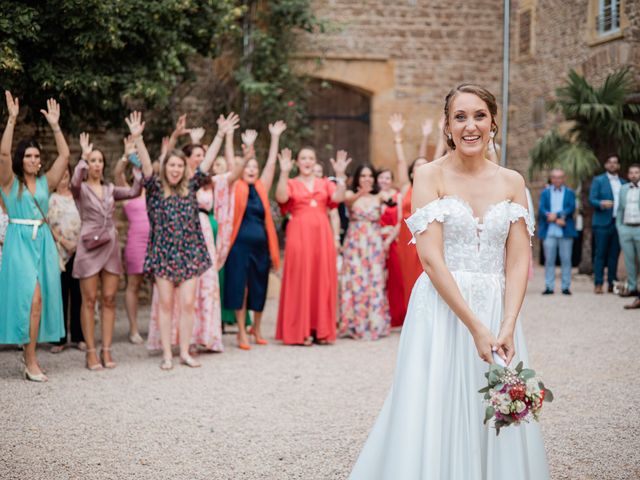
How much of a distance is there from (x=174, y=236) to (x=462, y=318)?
455 centimetres

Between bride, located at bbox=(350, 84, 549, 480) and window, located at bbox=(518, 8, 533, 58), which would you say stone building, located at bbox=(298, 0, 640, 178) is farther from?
bride, located at bbox=(350, 84, 549, 480)

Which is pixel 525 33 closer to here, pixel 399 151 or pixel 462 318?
pixel 399 151

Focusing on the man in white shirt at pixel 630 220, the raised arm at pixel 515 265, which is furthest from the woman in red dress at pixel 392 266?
the raised arm at pixel 515 265

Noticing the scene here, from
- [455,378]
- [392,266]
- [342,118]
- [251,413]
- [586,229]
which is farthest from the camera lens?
[342,118]

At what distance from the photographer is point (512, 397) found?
2.95m

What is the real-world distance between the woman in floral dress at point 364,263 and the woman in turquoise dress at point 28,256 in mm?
3457

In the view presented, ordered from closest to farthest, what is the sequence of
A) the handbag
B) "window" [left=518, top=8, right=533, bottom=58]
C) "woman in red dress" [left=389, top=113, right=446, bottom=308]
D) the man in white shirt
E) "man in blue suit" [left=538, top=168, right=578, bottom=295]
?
the handbag
"woman in red dress" [left=389, top=113, right=446, bottom=308]
the man in white shirt
"man in blue suit" [left=538, top=168, right=578, bottom=295]
"window" [left=518, top=8, right=533, bottom=58]

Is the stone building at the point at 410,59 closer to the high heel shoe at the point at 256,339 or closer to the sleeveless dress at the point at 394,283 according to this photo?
the sleeveless dress at the point at 394,283

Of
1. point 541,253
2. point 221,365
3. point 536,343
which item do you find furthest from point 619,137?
point 221,365

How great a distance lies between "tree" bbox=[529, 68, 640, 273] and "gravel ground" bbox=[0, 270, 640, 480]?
18.5ft

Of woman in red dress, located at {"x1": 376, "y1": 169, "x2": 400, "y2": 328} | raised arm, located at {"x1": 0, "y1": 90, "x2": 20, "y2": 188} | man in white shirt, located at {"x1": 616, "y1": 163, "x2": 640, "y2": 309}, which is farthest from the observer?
man in white shirt, located at {"x1": 616, "y1": 163, "x2": 640, "y2": 309}

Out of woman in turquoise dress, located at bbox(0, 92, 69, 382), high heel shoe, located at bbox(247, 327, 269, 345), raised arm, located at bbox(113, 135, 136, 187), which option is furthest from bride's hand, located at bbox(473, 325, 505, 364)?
high heel shoe, located at bbox(247, 327, 269, 345)

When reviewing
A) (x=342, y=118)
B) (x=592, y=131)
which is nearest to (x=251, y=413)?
(x=592, y=131)

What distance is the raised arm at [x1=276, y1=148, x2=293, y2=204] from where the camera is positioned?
8539 mm
